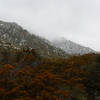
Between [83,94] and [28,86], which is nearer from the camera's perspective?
[28,86]

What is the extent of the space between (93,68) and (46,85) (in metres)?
8.83

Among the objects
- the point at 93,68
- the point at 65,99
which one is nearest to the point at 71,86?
the point at 65,99

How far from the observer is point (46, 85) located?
1479 centimetres

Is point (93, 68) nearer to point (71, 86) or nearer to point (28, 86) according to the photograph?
point (71, 86)

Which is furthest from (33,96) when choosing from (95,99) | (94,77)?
(94,77)

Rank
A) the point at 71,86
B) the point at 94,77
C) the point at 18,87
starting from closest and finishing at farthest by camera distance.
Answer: the point at 18,87
the point at 71,86
the point at 94,77

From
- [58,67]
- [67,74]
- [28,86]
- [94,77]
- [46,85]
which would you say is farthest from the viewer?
[58,67]

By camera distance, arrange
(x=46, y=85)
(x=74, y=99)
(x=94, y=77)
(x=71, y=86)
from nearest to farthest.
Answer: (x=46, y=85), (x=74, y=99), (x=71, y=86), (x=94, y=77)

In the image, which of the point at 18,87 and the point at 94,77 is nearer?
the point at 18,87

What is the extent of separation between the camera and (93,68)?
62.7 feet

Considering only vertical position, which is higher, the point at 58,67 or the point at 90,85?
the point at 58,67

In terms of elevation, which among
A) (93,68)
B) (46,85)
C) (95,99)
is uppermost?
(93,68)

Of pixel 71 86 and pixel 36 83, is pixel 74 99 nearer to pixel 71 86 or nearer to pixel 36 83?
pixel 71 86

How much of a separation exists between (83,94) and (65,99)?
4.35 metres
